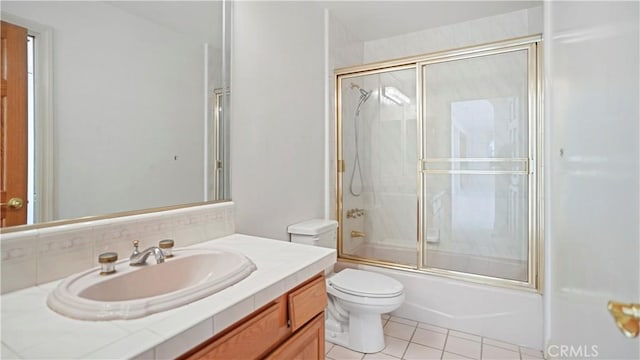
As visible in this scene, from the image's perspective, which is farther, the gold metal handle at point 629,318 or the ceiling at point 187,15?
the ceiling at point 187,15

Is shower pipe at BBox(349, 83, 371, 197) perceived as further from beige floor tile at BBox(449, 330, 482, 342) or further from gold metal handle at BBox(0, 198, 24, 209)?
gold metal handle at BBox(0, 198, 24, 209)

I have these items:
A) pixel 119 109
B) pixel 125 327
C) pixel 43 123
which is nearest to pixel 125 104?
pixel 119 109

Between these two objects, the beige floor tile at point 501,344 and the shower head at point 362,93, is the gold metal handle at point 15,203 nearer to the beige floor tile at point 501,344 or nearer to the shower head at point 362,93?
the shower head at point 362,93

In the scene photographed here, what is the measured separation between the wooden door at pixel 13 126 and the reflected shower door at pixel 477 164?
2305mm

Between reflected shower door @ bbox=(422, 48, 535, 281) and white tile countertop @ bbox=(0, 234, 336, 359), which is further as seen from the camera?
reflected shower door @ bbox=(422, 48, 535, 281)

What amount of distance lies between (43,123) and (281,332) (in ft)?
3.27

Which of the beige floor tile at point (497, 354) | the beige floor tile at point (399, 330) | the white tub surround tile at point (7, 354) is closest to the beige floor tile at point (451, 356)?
the beige floor tile at point (497, 354)

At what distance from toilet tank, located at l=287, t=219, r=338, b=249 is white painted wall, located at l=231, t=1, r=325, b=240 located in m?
0.05

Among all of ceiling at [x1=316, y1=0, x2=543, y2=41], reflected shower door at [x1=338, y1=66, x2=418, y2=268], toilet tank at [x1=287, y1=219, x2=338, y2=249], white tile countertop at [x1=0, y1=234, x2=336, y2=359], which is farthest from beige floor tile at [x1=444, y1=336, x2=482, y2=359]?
ceiling at [x1=316, y1=0, x2=543, y2=41]

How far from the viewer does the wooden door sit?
896mm

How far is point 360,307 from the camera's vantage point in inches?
72.0

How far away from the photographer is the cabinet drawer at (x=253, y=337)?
0.75 m

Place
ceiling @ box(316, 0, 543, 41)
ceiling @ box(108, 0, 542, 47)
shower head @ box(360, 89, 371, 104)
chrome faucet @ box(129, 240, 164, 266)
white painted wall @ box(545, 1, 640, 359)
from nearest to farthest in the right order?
white painted wall @ box(545, 1, 640, 359) < chrome faucet @ box(129, 240, 164, 266) < ceiling @ box(108, 0, 542, 47) < ceiling @ box(316, 0, 543, 41) < shower head @ box(360, 89, 371, 104)

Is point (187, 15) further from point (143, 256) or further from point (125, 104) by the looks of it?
point (143, 256)
